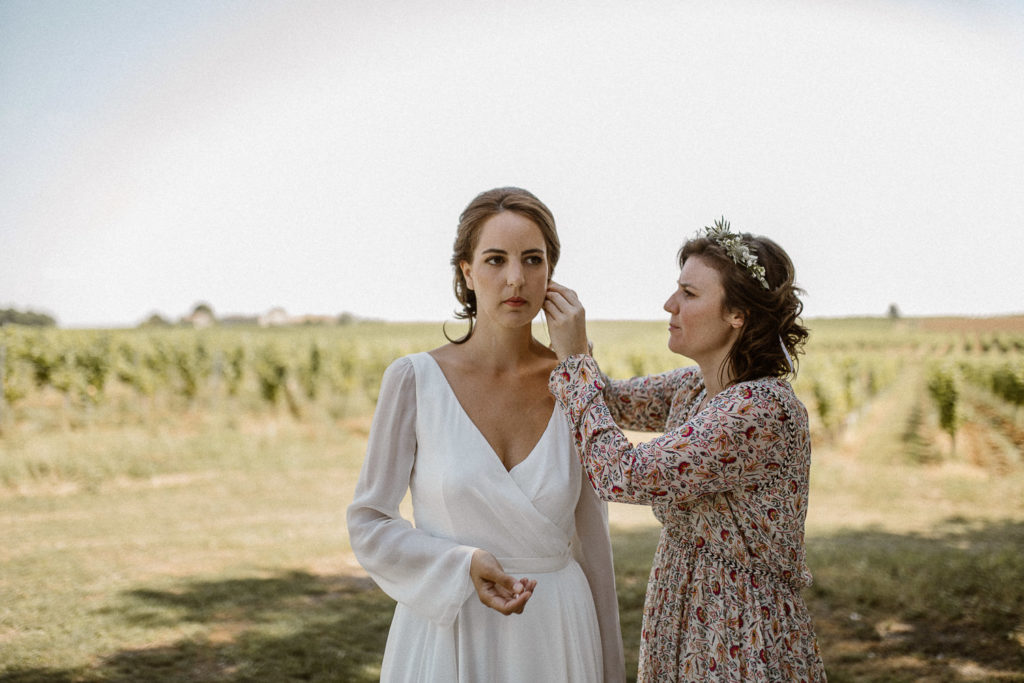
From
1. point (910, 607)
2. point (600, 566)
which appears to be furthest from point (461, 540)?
point (910, 607)

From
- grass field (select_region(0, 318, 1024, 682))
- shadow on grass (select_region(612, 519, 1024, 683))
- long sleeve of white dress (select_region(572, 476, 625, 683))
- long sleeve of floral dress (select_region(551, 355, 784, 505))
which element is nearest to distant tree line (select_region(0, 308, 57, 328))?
grass field (select_region(0, 318, 1024, 682))

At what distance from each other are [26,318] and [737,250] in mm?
20944

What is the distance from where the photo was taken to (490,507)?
2230mm

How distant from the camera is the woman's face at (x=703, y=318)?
232 centimetres

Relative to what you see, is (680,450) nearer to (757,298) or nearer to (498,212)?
(757,298)

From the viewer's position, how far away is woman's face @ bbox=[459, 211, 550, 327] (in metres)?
2.36

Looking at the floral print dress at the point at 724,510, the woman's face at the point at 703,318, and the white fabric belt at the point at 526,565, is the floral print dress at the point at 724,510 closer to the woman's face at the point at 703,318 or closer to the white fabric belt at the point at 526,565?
the woman's face at the point at 703,318

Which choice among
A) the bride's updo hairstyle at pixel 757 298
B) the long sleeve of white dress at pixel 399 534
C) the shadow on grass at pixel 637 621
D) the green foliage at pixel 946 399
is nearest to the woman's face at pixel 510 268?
the long sleeve of white dress at pixel 399 534

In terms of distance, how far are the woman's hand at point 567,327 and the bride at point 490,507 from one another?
94 millimetres

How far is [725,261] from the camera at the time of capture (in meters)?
2.32

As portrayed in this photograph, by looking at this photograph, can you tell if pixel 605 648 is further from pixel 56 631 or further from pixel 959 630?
pixel 56 631

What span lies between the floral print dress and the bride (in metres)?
0.20

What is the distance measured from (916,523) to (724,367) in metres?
9.51

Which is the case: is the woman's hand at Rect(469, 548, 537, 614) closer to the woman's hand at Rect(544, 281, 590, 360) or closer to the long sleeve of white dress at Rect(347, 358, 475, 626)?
the long sleeve of white dress at Rect(347, 358, 475, 626)
